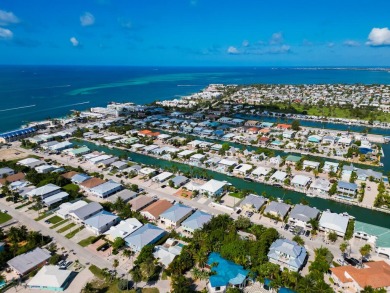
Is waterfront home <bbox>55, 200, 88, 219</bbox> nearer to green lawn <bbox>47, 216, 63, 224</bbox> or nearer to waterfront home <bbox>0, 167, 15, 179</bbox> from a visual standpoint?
green lawn <bbox>47, 216, 63, 224</bbox>

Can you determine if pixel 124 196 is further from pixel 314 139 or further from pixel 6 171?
pixel 314 139

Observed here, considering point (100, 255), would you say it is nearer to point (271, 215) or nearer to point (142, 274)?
point (142, 274)

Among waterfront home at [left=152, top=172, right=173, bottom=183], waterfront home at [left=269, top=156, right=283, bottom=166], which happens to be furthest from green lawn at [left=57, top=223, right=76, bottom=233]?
waterfront home at [left=269, top=156, right=283, bottom=166]

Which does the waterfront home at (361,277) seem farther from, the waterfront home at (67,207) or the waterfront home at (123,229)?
the waterfront home at (67,207)

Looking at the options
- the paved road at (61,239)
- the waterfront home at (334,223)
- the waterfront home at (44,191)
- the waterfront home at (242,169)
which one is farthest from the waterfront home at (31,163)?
the waterfront home at (334,223)

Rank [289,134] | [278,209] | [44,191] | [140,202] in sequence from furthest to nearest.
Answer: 1. [289,134]
2. [44,191]
3. [140,202]
4. [278,209]

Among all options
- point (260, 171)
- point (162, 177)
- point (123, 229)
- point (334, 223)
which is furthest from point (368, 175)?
point (123, 229)
